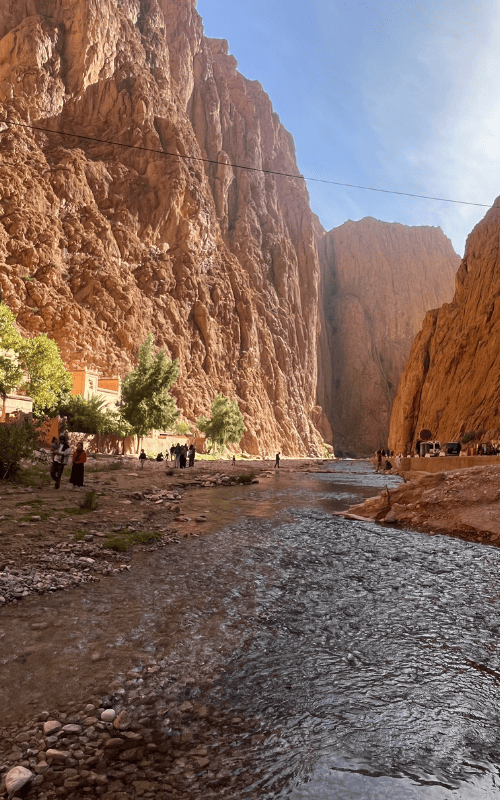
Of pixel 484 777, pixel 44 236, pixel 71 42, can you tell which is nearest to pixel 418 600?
pixel 484 777

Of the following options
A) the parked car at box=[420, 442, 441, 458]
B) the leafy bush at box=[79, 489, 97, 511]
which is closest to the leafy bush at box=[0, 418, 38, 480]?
the leafy bush at box=[79, 489, 97, 511]

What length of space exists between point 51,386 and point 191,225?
51.6 metres

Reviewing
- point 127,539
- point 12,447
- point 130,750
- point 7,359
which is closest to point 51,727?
point 130,750

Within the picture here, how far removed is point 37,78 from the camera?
65.9m

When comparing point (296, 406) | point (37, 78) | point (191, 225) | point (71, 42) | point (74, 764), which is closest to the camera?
point (74, 764)

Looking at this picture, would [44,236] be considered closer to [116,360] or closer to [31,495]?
[116,360]

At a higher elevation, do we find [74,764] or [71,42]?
[71,42]

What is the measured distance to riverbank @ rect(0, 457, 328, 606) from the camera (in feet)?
22.4

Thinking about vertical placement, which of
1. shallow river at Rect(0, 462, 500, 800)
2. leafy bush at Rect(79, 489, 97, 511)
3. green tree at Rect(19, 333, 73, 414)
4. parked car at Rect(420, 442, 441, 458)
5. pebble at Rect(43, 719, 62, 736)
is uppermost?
green tree at Rect(19, 333, 73, 414)

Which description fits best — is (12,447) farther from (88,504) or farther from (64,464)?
(88,504)

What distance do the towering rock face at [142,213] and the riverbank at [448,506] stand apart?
4898 cm

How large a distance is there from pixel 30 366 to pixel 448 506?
32.5 m

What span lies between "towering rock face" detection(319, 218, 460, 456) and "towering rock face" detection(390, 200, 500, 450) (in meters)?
72.9

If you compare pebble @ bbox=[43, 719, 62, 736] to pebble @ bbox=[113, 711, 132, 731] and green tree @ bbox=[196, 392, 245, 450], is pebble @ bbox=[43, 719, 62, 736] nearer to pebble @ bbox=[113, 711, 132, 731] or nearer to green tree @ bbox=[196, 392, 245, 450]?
pebble @ bbox=[113, 711, 132, 731]
